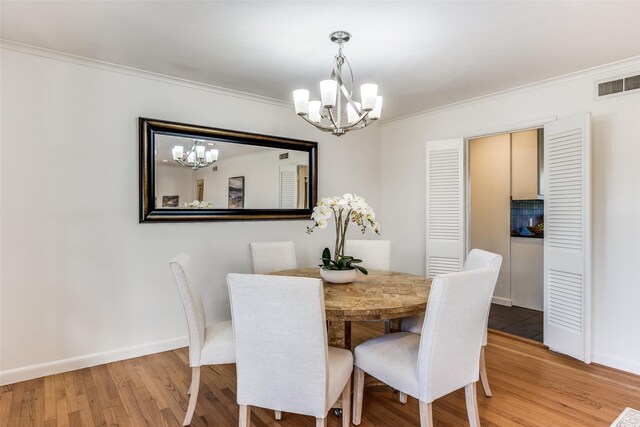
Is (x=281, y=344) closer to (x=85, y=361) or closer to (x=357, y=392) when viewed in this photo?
(x=357, y=392)

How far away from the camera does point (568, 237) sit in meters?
3.04

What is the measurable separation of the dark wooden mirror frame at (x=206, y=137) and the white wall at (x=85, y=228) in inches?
3.4

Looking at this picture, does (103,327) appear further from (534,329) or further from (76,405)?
(534,329)

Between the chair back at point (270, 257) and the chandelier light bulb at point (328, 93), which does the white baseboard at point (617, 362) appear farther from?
the chandelier light bulb at point (328, 93)

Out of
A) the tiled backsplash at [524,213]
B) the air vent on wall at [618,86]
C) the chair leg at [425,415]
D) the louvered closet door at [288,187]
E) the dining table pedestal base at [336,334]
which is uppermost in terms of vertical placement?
the air vent on wall at [618,86]

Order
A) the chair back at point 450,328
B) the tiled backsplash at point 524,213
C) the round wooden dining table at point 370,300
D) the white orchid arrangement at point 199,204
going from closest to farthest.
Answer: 1. the chair back at point 450,328
2. the round wooden dining table at point 370,300
3. the white orchid arrangement at point 199,204
4. the tiled backsplash at point 524,213

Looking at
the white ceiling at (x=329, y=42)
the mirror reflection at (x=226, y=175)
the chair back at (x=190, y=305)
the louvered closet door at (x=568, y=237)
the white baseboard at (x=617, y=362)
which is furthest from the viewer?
the mirror reflection at (x=226, y=175)

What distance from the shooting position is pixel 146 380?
2.62 meters

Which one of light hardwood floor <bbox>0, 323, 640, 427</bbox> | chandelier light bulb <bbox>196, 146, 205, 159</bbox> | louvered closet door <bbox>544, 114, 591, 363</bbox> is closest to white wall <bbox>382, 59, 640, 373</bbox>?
louvered closet door <bbox>544, 114, 591, 363</bbox>

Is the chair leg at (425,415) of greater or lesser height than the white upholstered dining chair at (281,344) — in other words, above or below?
below

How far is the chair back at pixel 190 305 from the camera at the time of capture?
1991mm

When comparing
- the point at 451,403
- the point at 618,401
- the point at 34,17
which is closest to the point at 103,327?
the point at 34,17

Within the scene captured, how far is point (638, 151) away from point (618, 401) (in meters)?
1.85

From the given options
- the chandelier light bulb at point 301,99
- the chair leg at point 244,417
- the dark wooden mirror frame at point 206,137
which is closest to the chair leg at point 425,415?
the chair leg at point 244,417
